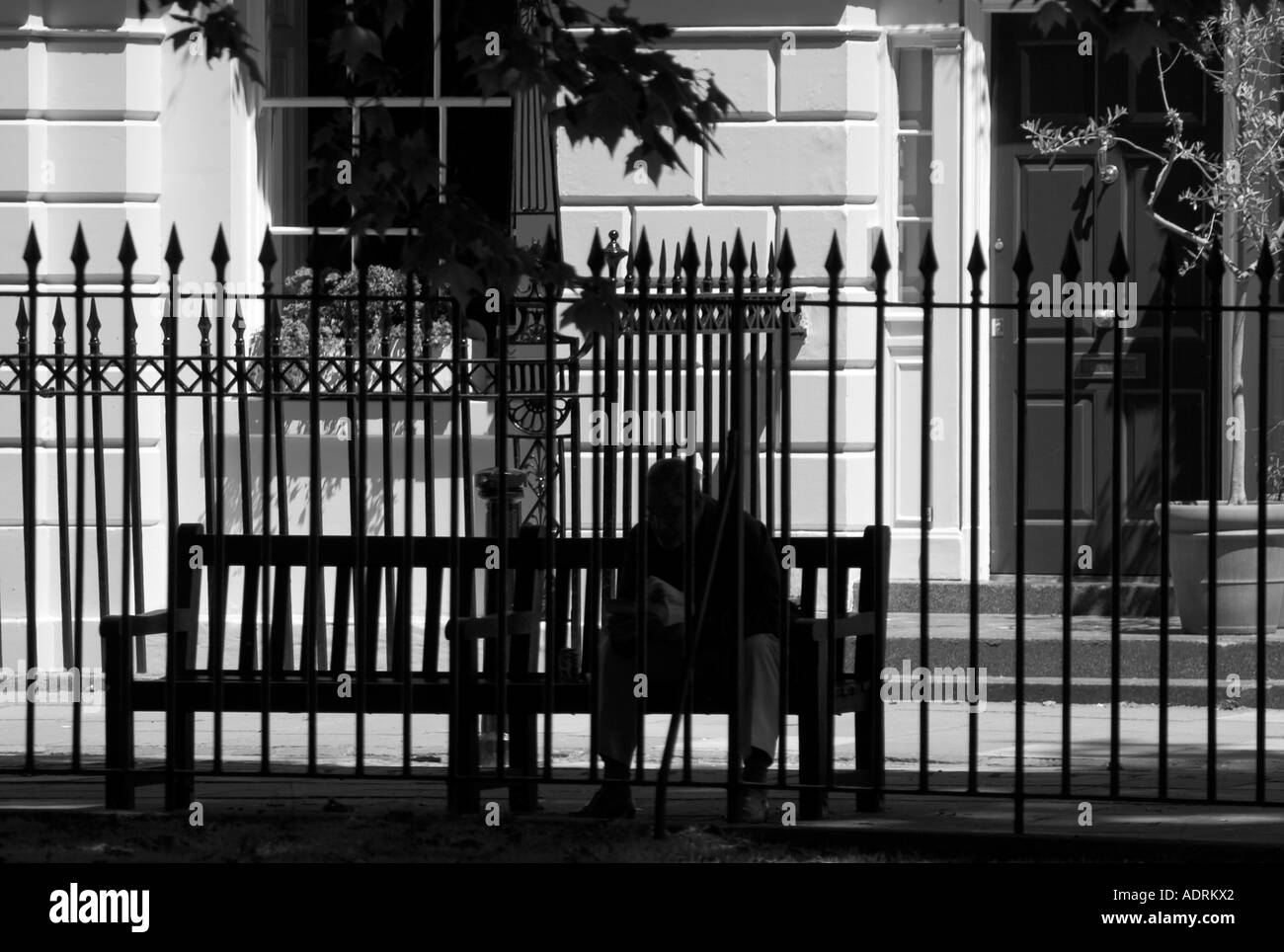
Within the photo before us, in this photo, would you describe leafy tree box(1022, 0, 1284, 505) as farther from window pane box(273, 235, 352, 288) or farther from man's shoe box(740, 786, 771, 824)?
man's shoe box(740, 786, 771, 824)

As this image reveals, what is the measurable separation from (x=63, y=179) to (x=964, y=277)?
4887mm

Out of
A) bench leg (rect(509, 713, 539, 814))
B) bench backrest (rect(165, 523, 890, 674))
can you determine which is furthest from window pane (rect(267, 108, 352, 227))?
bench leg (rect(509, 713, 539, 814))

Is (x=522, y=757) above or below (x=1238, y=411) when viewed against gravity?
below

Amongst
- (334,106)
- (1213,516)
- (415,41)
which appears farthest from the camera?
(334,106)

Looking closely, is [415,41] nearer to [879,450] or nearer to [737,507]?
[737,507]

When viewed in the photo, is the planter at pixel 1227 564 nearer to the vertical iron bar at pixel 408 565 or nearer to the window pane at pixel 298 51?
the vertical iron bar at pixel 408 565

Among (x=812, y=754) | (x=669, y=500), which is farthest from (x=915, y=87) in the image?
(x=812, y=754)

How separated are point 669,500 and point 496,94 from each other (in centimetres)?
173

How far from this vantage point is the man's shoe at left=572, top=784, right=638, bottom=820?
7.06 m

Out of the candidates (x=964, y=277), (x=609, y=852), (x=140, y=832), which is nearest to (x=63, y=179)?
(x=964, y=277)

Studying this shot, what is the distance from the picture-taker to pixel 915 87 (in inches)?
467
